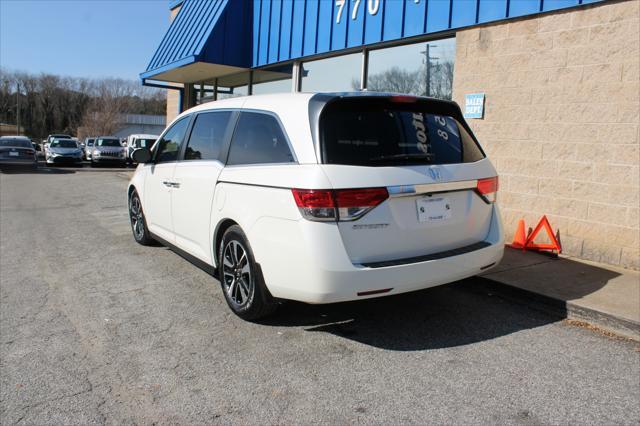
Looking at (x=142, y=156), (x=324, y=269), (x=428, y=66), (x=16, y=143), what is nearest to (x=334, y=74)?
(x=428, y=66)

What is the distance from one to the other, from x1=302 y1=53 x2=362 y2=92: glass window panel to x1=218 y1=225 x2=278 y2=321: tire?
536 cm

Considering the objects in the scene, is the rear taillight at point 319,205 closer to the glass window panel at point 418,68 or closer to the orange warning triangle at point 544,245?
the orange warning triangle at point 544,245

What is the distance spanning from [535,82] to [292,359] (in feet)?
16.1

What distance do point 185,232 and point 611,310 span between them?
387cm

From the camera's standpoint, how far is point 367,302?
4793 millimetres

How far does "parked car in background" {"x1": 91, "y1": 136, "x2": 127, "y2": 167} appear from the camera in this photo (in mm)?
28688

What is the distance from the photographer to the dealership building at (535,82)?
19.1 feet

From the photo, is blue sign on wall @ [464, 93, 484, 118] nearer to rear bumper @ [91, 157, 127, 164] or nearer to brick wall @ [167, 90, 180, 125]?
brick wall @ [167, 90, 180, 125]

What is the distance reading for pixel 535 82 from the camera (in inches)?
260

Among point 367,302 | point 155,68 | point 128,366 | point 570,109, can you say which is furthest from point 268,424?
point 155,68

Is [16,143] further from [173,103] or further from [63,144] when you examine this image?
[173,103]

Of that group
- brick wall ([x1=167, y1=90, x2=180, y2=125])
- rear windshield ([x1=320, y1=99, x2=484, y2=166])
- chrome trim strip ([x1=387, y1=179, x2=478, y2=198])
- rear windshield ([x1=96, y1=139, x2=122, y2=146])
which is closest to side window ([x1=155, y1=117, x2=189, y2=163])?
rear windshield ([x1=320, y1=99, x2=484, y2=166])

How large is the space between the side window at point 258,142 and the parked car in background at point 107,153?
26.6 meters

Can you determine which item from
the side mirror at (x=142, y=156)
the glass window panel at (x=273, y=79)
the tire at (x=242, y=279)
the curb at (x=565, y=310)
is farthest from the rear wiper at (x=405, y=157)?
the glass window panel at (x=273, y=79)
